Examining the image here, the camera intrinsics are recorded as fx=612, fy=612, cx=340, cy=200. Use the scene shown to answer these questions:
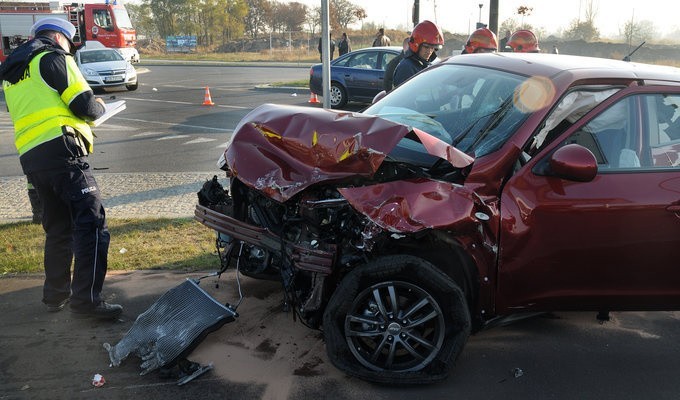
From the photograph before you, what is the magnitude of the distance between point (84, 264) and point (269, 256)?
127 centimetres

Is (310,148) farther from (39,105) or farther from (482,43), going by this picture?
(482,43)

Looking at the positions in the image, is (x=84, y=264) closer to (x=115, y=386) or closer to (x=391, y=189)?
(x=115, y=386)

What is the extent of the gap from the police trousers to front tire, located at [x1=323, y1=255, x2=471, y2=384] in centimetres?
175

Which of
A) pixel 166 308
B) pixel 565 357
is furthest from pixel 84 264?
pixel 565 357

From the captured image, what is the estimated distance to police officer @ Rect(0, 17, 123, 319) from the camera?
3.97 metres

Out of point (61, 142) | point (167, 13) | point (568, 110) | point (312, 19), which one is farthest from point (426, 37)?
point (312, 19)

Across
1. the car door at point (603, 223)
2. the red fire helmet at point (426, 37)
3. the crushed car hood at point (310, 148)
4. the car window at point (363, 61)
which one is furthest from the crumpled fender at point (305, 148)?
the car window at point (363, 61)

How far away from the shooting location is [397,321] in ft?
11.4

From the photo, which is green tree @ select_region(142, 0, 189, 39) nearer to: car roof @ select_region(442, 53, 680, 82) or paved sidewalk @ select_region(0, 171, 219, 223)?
paved sidewalk @ select_region(0, 171, 219, 223)

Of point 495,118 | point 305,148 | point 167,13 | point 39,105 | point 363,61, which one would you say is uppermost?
point 167,13

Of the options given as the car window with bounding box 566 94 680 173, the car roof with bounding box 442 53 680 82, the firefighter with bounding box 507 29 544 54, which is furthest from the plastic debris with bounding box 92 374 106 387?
the firefighter with bounding box 507 29 544 54

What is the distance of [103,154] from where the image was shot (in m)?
10.1

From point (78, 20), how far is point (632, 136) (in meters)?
27.6

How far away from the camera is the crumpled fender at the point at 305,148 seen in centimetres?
346
